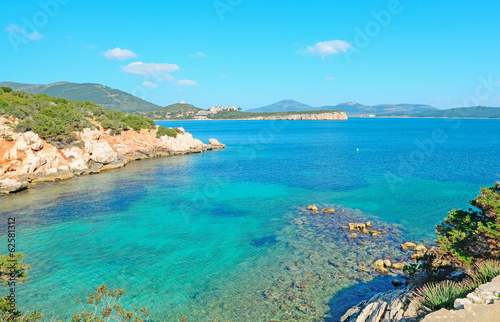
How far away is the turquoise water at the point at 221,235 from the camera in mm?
15578

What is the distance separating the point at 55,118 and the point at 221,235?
45.2 meters


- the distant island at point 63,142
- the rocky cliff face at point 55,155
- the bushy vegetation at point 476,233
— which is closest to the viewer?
the bushy vegetation at point 476,233

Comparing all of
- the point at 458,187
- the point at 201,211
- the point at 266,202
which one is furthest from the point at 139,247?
the point at 458,187

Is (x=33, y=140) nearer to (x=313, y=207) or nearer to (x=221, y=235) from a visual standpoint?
(x=221, y=235)

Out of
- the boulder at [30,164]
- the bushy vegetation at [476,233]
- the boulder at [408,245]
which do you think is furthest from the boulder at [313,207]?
the boulder at [30,164]

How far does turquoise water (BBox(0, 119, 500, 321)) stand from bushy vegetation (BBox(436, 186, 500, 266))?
5784mm

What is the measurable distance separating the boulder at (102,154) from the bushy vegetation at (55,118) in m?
4.10

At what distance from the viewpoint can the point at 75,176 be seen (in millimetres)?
45562

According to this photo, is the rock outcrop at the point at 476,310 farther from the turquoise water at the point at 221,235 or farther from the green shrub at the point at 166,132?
the green shrub at the point at 166,132

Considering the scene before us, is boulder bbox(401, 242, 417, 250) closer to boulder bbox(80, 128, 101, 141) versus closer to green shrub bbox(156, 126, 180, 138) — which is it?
boulder bbox(80, 128, 101, 141)

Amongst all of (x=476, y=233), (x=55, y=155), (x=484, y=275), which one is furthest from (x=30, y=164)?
(x=484, y=275)

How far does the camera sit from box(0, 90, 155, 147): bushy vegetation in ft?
156

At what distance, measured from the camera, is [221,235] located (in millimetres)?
→ 24188

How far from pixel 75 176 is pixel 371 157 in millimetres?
56889
